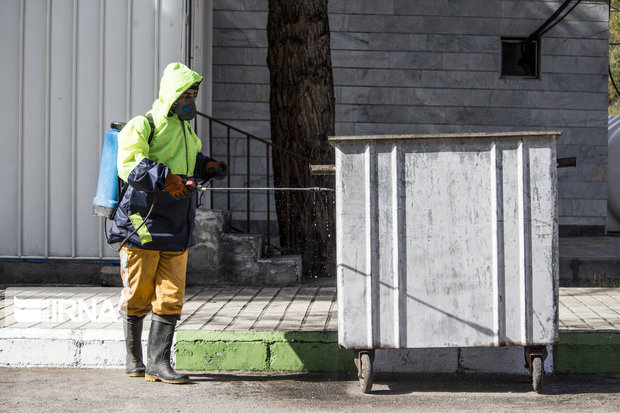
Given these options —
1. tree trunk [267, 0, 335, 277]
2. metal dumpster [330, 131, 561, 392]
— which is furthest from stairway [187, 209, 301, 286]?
metal dumpster [330, 131, 561, 392]

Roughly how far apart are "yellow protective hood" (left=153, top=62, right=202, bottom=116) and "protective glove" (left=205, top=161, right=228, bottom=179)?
1.62 ft

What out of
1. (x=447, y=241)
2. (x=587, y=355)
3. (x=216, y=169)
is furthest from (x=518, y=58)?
(x=447, y=241)

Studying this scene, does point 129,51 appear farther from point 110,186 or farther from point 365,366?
point 365,366

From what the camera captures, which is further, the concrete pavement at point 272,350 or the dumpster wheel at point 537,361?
the concrete pavement at point 272,350

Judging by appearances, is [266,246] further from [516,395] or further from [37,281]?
[516,395]

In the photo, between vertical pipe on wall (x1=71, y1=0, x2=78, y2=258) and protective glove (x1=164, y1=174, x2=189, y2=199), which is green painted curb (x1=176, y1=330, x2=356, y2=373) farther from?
vertical pipe on wall (x1=71, y1=0, x2=78, y2=258)

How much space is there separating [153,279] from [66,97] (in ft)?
11.8

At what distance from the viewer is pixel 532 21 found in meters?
12.1

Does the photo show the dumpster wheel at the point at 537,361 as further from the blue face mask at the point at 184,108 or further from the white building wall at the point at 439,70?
the white building wall at the point at 439,70

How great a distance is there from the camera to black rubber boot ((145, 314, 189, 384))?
512 cm

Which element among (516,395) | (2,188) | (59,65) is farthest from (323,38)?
(516,395)

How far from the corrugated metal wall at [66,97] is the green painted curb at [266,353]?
2.90 meters

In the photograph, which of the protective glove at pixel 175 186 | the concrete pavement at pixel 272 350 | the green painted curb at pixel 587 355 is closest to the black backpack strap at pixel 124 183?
the protective glove at pixel 175 186

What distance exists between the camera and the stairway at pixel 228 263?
26.7ft
